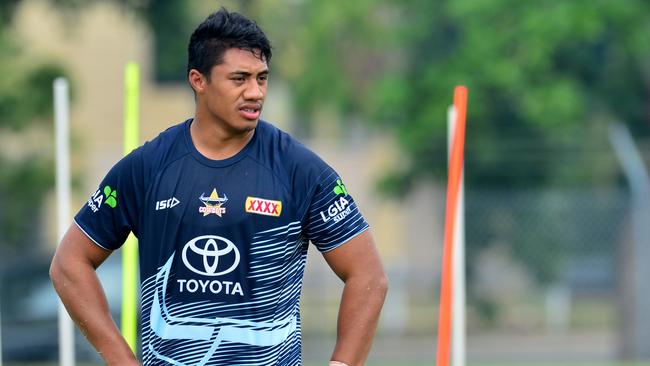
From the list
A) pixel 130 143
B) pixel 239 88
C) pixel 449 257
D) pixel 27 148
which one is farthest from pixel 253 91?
pixel 27 148

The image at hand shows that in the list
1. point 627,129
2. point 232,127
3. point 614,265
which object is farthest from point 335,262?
point 627,129

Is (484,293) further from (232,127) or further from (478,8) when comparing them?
(232,127)

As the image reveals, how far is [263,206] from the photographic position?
4.05m

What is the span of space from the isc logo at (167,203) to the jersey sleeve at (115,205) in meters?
0.08

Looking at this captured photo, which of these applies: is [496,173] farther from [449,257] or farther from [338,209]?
[338,209]

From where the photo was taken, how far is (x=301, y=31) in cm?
2259

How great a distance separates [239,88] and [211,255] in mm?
513

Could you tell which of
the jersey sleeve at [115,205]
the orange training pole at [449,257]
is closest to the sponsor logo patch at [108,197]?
the jersey sleeve at [115,205]

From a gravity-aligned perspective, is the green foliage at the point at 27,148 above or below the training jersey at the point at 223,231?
above

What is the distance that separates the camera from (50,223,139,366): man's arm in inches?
162

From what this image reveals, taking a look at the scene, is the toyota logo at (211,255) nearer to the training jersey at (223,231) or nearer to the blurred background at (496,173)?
the training jersey at (223,231)


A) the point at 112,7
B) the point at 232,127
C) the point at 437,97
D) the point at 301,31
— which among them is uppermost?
the point at 301,31

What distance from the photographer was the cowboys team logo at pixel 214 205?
4059 millimetres

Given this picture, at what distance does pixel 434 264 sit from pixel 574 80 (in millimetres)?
3822
